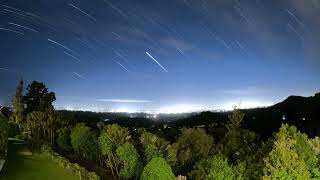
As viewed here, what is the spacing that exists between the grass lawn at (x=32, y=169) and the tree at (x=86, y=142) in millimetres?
4659

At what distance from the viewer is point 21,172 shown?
37656 millimetres

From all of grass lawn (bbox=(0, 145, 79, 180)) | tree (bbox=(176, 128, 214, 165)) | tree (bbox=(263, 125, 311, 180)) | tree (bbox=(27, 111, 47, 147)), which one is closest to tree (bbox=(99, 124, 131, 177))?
grass lawn (bbox=(0, 145, 79, 180))

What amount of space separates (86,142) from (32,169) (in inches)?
435

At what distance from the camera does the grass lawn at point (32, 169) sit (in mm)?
36219

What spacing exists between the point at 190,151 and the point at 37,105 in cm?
7286

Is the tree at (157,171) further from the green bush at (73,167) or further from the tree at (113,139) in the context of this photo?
the tree at (113,139)

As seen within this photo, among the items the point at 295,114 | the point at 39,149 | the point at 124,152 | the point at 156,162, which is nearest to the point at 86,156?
the point at 39,149

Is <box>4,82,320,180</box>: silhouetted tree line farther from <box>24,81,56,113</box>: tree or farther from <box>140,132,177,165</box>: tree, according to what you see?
<box>24,81,56,113</box>: tree

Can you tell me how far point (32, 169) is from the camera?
133 ft

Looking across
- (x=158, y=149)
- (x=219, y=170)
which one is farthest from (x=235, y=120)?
(x=219, y=170)

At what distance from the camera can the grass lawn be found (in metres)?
36.2

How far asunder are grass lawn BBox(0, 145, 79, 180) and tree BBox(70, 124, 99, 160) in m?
4.66

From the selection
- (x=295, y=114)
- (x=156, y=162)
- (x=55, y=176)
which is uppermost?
(x=295, y=114)

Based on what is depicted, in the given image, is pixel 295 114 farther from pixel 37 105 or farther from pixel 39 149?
pixel 37 105
